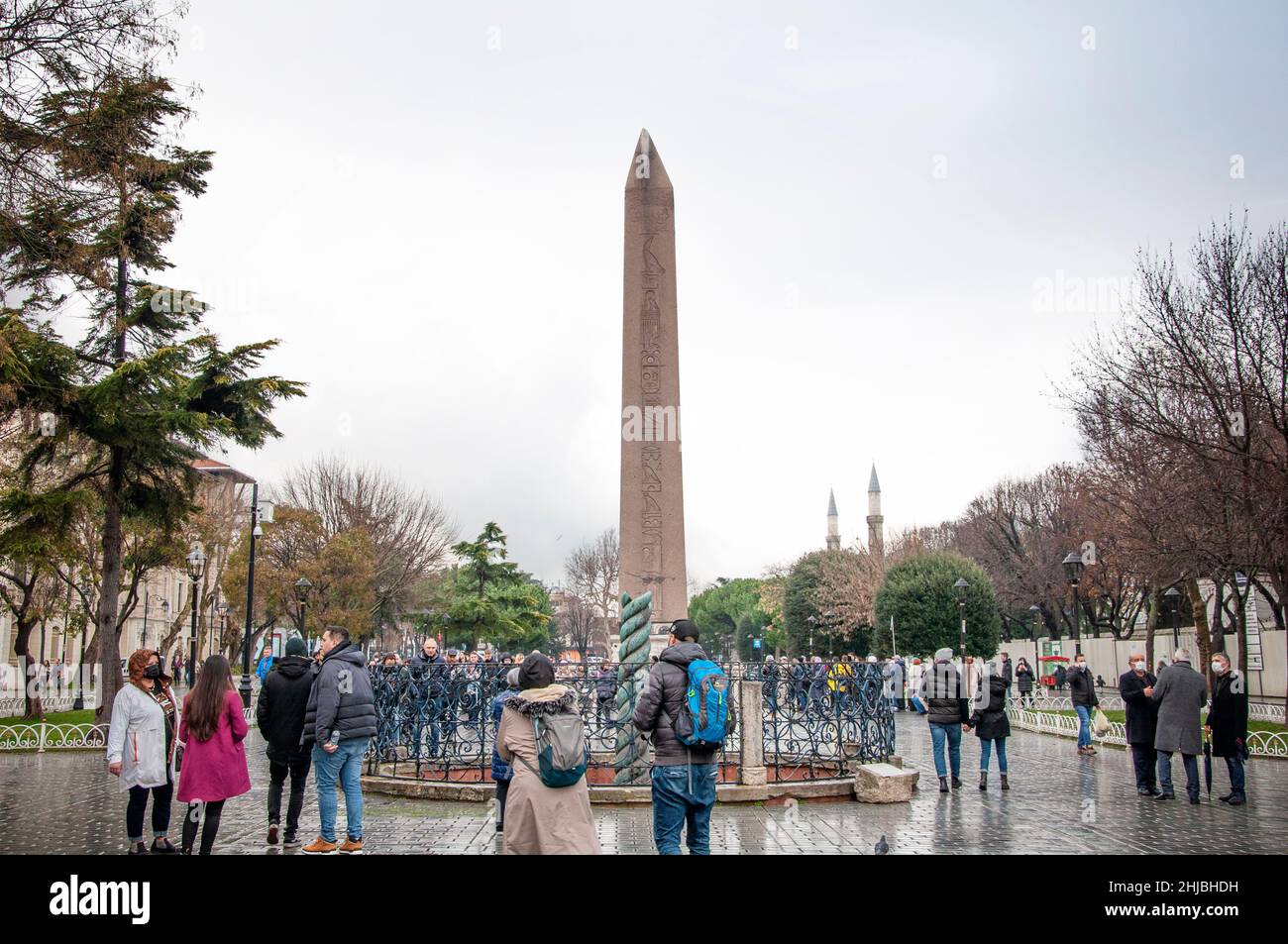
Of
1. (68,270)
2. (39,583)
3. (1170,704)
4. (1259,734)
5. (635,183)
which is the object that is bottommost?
(1259,734)

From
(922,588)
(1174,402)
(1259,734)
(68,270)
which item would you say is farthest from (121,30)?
(922,588)

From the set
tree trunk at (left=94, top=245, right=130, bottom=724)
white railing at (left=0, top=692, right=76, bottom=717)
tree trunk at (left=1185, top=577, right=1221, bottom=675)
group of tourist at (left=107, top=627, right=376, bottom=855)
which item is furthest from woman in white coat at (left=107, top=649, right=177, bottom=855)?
tree trunk at (left=1185, top=577, right=1221, bottom=675)

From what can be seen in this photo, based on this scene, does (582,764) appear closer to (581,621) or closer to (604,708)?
(604,708)

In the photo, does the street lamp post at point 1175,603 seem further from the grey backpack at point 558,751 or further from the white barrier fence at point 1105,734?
the grey backpack at point 558,751

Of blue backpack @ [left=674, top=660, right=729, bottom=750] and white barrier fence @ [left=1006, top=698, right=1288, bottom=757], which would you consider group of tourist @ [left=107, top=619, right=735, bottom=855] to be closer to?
blue backpack @ [left=674, top=660, right=729, bottom=750]

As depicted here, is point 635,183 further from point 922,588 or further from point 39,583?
point 922,588

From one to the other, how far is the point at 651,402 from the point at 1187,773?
7328 millimetres

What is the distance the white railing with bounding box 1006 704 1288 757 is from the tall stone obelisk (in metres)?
6.98

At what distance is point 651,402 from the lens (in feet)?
42.1

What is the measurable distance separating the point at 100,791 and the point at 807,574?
5100 centimetres

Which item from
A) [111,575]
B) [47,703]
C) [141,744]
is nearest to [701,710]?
[141,744]

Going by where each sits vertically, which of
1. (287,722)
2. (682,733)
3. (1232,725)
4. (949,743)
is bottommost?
(949,743)

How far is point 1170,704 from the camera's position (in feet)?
40.1

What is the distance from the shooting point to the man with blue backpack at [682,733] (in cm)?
679
